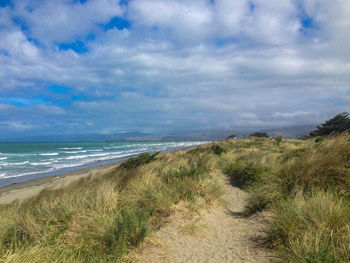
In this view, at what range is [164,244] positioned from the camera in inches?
190

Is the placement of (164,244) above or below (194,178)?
below

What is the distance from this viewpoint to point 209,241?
4.97 meters

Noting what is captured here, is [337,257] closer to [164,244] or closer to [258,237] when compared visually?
[258,237]

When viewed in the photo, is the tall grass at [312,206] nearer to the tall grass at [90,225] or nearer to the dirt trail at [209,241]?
the dirt trail at [209,241]

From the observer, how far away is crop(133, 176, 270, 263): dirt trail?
4.32 metres

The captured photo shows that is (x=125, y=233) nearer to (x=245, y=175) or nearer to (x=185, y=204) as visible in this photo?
(x=185, y=204)

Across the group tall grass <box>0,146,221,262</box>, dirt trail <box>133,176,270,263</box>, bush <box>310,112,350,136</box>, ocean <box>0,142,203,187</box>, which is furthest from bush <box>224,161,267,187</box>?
bush <box>310,112,350,136</box>

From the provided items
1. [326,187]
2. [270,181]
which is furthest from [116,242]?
[326,187]

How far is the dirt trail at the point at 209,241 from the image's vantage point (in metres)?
4.32

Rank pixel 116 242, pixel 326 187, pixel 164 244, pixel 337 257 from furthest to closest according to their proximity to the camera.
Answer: pixel 326 187 < pixel 164 244 < pixel 116 242 < pixel 337 257

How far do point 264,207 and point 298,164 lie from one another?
1510 mm

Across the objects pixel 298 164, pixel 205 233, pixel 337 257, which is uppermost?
pixel 298 164

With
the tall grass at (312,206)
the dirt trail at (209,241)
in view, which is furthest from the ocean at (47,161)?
the tall grass at (312,206)

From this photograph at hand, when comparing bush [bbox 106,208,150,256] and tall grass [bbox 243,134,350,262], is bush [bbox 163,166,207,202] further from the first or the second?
bush [bbox 106,208,150,256]
